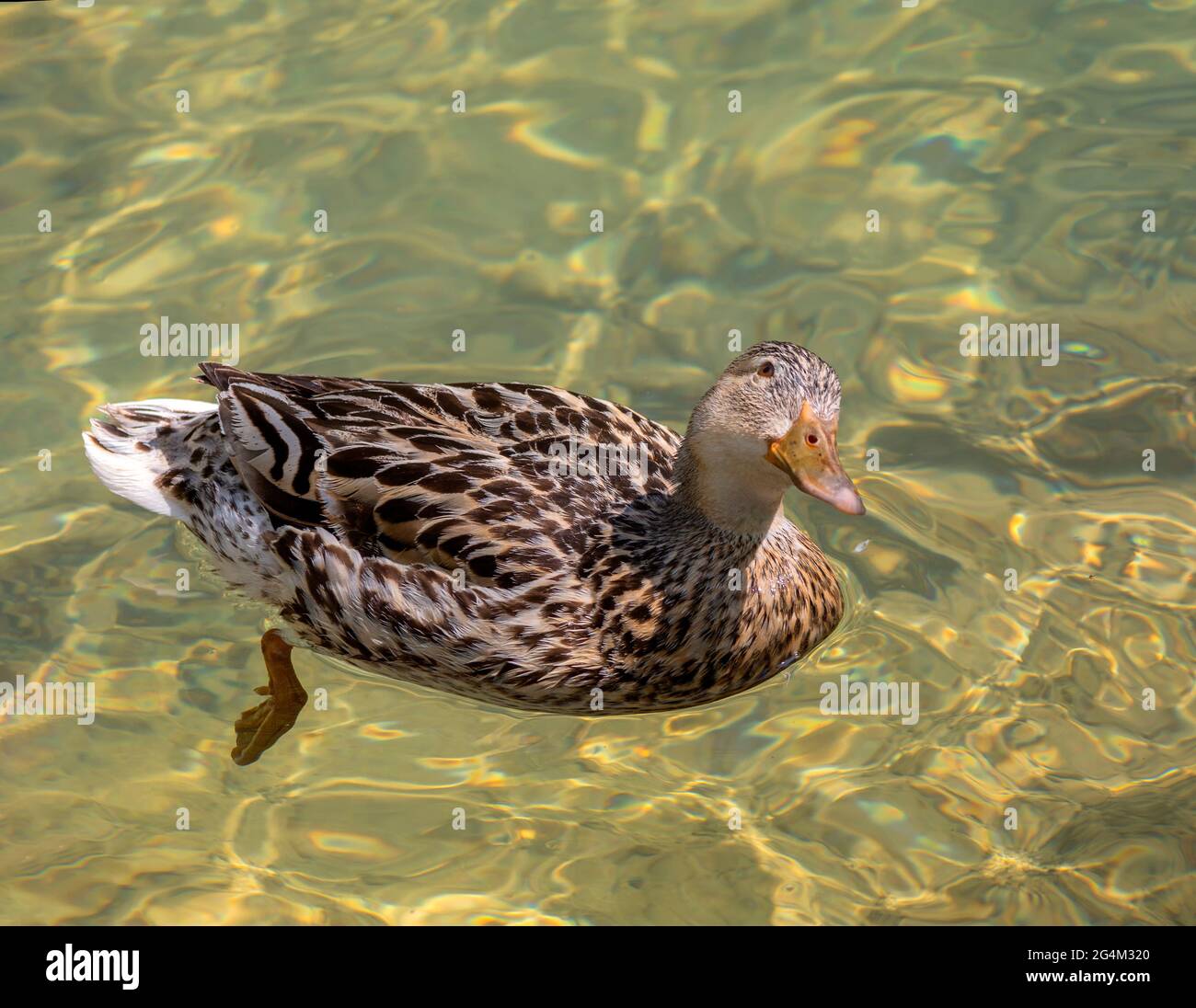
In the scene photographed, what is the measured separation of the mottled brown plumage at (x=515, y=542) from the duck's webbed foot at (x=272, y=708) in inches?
8.4

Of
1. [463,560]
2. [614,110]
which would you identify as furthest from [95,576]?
[614,110]

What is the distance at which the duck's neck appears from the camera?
6.18 metres

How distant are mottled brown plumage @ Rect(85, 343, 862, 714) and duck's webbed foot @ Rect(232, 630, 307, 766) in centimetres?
21

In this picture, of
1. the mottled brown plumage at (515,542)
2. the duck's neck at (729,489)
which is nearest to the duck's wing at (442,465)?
the mottled brown plumage at (515,542)

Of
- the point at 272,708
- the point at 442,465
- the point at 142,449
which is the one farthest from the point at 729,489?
the point at 142,449

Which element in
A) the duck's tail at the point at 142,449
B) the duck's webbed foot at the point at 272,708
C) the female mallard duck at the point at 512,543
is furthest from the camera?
the duck's tail at the point at 142,449

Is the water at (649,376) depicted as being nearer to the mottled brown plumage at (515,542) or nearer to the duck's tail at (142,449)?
the mottled brown plumage at (515,542)

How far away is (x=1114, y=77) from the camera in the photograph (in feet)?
30.7

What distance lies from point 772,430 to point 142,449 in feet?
10.4

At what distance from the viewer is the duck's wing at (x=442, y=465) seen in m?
6.35

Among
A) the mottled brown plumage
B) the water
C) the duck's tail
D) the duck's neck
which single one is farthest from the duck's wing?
the water

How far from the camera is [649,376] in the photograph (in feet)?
26.3

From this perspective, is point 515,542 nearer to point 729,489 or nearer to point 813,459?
point 729,489

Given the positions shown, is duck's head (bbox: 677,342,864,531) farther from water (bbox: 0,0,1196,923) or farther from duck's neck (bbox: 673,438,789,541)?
water (bbox: 0,0,1196,923)
